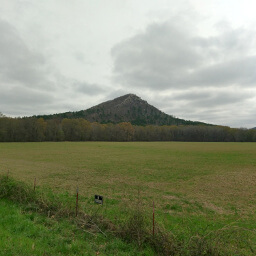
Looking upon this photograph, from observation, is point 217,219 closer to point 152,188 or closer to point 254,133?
point 152,188

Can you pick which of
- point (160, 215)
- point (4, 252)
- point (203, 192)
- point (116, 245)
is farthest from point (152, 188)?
point (4, 252)

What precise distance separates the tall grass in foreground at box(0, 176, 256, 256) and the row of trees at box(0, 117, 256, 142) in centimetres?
12159

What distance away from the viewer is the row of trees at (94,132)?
117 m

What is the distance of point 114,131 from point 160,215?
152583mm

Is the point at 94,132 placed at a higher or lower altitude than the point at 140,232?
Answer: higher

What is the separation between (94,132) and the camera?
151000mm

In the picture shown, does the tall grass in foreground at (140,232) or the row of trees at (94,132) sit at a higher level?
the row of trees at (94,132)

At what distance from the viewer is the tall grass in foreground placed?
16.6 feet

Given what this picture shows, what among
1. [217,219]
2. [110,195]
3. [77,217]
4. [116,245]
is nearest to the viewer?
[116,245]

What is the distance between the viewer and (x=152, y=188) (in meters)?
15.9

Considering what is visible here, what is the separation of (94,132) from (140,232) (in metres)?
148

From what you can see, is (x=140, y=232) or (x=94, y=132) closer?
(x=140, y=232)

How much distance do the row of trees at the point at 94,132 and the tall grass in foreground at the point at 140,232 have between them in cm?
12159

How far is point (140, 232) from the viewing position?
6.19 metres
